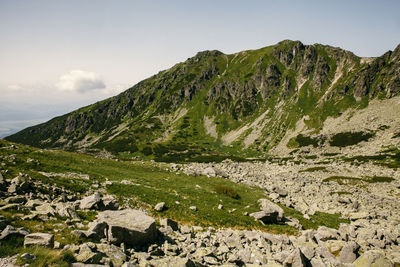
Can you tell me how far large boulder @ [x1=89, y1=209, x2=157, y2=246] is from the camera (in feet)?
42.1

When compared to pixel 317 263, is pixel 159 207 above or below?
above

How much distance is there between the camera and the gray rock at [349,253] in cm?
1552

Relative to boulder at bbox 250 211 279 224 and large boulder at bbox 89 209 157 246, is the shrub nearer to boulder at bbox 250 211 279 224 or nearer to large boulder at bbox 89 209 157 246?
boulder at bbox 250 211 279 224

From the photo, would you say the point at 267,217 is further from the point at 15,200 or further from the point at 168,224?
the point at 15,200

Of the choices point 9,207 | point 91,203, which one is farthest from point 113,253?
point 91,203

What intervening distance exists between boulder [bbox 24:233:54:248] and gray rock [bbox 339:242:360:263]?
1909cm

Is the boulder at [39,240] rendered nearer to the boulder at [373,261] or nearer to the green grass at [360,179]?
the boulder at [373,261]

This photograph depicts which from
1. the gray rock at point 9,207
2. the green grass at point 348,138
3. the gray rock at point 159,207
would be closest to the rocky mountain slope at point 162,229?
the gray rock at point 9,207

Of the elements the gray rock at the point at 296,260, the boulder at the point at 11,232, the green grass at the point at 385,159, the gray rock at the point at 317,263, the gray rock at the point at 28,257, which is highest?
the boulder at the point at 11,232

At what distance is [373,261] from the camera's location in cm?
1398

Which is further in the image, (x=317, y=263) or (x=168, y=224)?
(x=168, y=224)

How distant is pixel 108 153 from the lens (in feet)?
545

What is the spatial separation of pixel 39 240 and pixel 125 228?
4.62m

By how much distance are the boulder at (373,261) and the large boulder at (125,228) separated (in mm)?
14259
